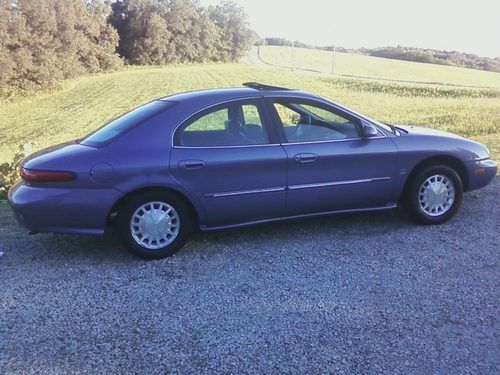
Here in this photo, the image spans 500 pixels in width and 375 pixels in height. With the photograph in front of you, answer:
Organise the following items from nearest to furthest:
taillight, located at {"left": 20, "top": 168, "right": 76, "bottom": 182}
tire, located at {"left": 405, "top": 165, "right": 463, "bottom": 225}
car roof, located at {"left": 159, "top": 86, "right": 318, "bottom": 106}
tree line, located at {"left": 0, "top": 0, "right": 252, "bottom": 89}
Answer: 1. taillight, located at {"left": 20, "top": 168, "right": 76, "bottom": 182}
2. car roof, located at {"left": 159, "top": 86, "right": 318, "bottom": 106}
3. tire, located at {"left": 405, "top": 165, "right": 463, "bottom": 225}
4. tree line, located at {"left": 0, "top": 0, "right": 252, "bottom": 89}

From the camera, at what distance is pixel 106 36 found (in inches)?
2509

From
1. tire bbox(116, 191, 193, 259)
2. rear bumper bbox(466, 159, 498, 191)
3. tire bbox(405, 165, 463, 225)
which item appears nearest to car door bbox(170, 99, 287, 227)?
tire bbox(116, 191, 193, 259)

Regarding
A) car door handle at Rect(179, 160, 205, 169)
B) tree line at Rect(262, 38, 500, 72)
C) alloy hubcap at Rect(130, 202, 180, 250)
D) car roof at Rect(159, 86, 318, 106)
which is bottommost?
alloy hubcap at Rect(130, 202, 180, 250)

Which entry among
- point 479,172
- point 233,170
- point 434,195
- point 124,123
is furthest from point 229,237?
point 479,172

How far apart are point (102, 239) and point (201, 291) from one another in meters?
1.64

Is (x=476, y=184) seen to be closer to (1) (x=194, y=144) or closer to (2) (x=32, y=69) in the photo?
(1) (x=194, y=144)

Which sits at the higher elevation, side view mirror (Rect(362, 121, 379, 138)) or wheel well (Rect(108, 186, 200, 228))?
side view mirror (Rect(362, 121, 379, 138))

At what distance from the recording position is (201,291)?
3.79m

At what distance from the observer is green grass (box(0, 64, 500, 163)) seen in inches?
565

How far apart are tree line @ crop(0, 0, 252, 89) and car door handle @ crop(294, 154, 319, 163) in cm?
3559

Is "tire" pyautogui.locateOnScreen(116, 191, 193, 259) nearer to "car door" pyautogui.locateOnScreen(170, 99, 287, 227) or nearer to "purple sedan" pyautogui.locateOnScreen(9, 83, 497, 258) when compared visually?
"purple sedan" pyautogui.locateOnScreen(9, 83, 497, 258)

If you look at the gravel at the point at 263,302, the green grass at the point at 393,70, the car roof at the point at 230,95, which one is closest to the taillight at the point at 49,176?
the gravel at the point at 263,302

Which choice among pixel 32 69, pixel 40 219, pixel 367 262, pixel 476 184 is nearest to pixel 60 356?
pixel 40 219

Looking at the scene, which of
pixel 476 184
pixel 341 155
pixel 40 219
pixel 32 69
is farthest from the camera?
pixel 32 69
